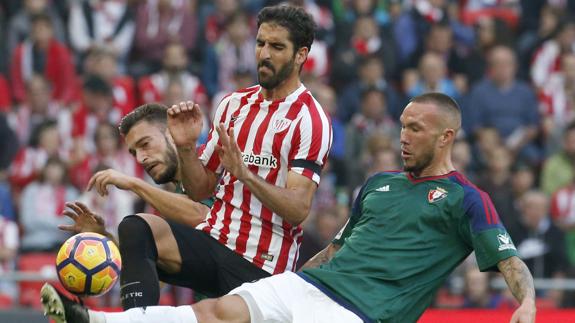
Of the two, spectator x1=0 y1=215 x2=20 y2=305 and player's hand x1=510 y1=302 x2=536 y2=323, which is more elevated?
player's hand x1=510 y1=302 x2=536 y2=323

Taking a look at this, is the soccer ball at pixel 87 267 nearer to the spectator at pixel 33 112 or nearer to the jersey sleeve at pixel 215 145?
the jersey sleeve at pixel 215 145

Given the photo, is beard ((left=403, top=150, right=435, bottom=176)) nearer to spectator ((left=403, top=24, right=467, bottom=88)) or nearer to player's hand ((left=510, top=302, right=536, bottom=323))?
player's hand ((left=510, top=302, right=536, bottom=323))

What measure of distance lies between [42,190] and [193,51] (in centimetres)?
349

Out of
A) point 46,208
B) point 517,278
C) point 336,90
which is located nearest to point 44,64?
point 46,208

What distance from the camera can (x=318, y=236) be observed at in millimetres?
12961

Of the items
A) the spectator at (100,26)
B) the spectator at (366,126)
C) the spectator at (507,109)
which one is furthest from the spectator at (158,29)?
the spectator at (507,109)

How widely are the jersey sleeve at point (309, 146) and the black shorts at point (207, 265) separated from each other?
0.62 metres

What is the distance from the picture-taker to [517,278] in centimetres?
696

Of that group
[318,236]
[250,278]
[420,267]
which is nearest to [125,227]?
[250,278]

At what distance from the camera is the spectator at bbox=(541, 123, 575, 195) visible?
46.0ft

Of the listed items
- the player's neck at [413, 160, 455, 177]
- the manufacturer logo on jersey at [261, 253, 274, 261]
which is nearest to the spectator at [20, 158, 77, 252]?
the manufacturer logo on jersey at [261, 253, 274, 261]

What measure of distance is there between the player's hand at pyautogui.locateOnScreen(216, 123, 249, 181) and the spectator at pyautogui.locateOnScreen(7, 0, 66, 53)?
8906 millimetres

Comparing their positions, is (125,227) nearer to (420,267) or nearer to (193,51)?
(420,267)

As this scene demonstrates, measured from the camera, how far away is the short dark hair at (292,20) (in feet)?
25.1
